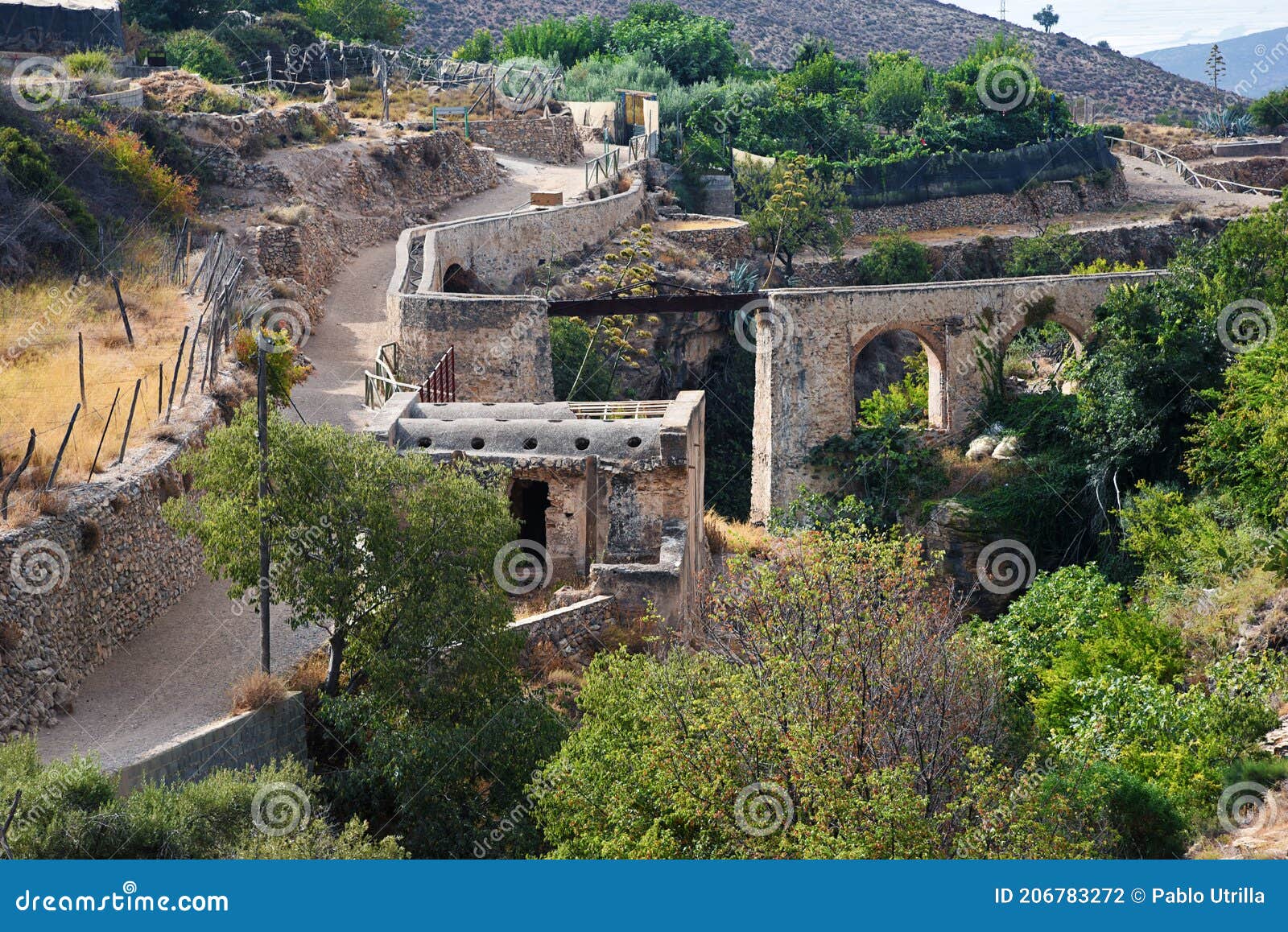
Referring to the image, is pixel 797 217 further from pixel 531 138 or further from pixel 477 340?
A: pixel 477 340

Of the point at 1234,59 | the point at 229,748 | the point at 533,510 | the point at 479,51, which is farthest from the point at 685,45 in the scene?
the point at 1234,59

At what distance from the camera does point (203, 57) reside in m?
39.0

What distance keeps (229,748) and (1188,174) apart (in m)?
44.3

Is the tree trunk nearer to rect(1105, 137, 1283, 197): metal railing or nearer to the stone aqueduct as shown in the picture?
the stone aqueduct

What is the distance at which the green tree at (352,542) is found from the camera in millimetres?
13656

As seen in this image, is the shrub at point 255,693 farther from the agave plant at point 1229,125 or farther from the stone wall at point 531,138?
the agave plant at point 1229,125

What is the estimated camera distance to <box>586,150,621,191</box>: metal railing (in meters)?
36.8

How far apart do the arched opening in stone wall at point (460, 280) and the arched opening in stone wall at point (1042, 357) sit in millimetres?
9408

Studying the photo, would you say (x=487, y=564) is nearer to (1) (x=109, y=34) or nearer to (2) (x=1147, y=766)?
(2) (x=1147, y=766)

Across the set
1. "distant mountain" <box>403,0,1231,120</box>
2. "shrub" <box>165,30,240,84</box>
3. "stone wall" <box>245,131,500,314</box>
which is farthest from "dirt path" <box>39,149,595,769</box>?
"distant mountain" <box>403,0,1231,120</box>

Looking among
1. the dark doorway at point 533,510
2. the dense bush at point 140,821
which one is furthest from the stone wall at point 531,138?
the dense bush at point 140,821

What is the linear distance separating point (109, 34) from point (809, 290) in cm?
2116

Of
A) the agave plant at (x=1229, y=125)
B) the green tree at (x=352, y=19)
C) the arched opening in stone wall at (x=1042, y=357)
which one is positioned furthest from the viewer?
the agave plant at (x=1229, y=125)

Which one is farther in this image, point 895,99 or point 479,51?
point 479,51
